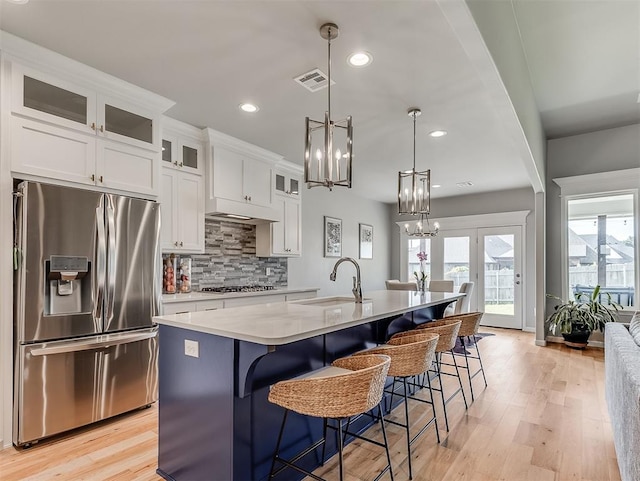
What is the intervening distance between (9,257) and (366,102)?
285 centimetres

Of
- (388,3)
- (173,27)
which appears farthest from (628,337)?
(173,27)

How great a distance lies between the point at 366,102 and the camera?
3209 millimetres

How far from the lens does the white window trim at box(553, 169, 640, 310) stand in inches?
187

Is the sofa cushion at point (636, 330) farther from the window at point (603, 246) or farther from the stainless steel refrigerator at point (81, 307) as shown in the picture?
the stainless steel refrigerator at point (81, 307)

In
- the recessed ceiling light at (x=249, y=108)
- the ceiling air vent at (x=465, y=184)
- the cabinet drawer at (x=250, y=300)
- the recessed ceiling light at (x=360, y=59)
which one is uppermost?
the recessed ceiling light at (x=360, y=59)

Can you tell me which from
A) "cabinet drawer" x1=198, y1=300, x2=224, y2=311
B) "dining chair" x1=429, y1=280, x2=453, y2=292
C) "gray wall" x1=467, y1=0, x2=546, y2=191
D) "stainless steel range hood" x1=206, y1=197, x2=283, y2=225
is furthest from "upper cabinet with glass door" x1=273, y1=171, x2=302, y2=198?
"gray wall" x1=467, y1=0, x2=546, y2=191

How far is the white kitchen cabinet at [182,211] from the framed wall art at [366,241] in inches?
159

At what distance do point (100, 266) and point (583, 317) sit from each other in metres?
5.50

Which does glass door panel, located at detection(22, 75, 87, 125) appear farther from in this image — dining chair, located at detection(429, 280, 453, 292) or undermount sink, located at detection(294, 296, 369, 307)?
dining chair, located at detection(429, 280, 453, 292)

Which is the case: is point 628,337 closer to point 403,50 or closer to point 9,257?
point 403,50

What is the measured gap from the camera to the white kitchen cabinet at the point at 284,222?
4.82 m

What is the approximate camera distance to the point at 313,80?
9.24 feet

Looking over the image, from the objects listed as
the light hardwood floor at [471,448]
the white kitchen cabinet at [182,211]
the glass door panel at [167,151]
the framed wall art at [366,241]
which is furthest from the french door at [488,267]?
the glass door panel at [167,151]

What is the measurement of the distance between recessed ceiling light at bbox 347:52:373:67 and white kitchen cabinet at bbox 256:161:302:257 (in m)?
2.35
